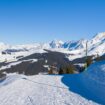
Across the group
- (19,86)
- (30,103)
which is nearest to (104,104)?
(30,103)

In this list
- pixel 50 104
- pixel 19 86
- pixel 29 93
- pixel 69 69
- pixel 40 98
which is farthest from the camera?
pixel 69 69

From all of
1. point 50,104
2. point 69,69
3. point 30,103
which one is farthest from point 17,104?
point 69,69

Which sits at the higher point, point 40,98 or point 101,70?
point 101,70

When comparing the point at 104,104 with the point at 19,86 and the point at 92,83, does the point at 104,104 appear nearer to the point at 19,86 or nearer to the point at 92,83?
the point at 92,83

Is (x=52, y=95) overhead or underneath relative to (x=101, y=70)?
underneath

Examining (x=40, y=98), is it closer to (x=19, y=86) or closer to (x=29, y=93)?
(x=29, y=93)

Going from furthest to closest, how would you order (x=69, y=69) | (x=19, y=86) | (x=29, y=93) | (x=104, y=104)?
(x=69, y=69) → (x=19, y=86) → (x=29, y=93) → (x=104, y=104)

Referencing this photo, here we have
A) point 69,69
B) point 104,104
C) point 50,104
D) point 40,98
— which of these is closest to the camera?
point 104,104

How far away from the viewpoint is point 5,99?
2427 cm

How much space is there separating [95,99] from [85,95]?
7.66 feet

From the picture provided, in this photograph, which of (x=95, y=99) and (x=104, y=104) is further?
(x=95, y=99)

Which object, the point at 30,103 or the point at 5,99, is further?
the point at 5,99

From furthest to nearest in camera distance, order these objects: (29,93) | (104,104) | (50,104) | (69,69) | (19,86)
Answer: (69,69), (19,86), (29,93), (50,104), (104,104)

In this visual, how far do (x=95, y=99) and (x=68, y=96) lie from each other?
2.78 metres
